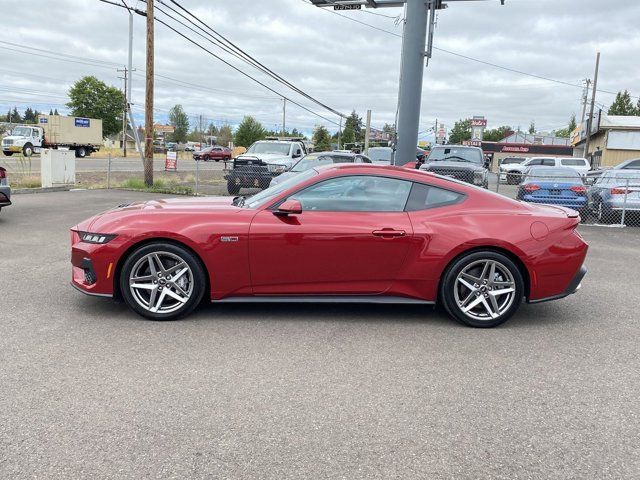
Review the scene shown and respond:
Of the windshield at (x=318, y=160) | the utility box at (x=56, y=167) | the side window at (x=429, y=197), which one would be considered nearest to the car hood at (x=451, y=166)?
the windshield at (x=318, y=160)

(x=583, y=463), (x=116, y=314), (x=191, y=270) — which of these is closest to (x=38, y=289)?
(x=116, y=314)

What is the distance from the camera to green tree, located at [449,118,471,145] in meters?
136

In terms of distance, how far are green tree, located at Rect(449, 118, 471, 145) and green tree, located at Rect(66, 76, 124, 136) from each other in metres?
84.6

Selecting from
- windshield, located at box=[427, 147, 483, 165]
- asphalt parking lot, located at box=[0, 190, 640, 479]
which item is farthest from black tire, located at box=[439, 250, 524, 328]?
windshield, located at box=[427, 147, 483, 165]

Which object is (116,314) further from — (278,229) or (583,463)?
(583,463)

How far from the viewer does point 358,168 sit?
16.9 feet

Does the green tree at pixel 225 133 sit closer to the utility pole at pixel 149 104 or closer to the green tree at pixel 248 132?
the green tree at pixel 248 132

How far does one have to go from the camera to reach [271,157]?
711 inches

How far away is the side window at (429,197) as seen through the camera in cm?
505

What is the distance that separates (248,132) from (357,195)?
89928 millimetres

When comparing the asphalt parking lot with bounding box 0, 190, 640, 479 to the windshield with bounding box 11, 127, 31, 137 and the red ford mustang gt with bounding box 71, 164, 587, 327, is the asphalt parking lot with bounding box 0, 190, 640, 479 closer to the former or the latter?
the red ford mustang gt with bounding box 71, 164, 587, 327

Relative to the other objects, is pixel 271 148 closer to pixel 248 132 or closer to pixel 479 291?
pixel 479 291

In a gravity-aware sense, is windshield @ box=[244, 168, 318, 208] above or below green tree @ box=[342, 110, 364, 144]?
below

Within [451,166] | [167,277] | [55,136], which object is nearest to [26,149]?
[55,136]
